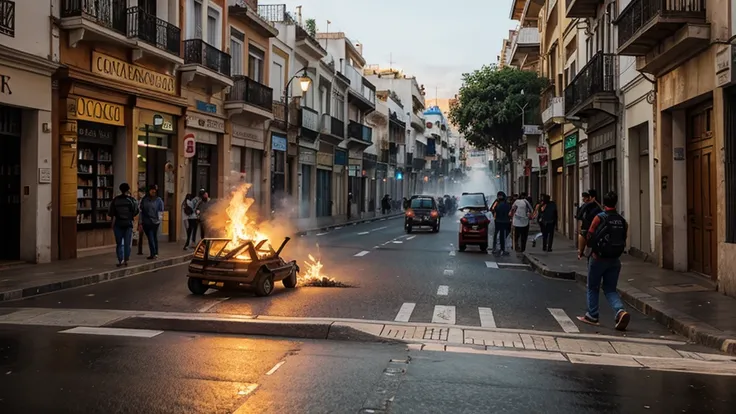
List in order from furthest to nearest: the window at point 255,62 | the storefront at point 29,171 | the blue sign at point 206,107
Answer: the window at point 255,62
the blue sign at point 206,107
the storefront at point 29,171

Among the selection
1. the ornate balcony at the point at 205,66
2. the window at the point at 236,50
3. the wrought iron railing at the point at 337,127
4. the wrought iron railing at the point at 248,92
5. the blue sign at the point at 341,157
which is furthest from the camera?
the blue sign at the point at 341,157

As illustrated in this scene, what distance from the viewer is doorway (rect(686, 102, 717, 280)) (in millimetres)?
12688

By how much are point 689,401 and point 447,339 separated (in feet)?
10.0

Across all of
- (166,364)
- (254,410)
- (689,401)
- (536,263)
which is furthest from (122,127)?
(689,401)

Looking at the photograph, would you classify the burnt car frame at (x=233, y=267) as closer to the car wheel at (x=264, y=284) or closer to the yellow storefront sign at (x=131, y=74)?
the car wheel at (x=264, y=284)

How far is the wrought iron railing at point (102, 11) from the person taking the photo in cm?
1611

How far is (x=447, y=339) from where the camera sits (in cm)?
798

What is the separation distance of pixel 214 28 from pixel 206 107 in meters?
3.26

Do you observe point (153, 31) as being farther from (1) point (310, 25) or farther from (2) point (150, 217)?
(1) point (310, 25)

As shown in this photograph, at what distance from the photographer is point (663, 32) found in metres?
13.2

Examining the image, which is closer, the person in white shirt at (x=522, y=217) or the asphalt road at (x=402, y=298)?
the asphalt road at (x=402, y=298)

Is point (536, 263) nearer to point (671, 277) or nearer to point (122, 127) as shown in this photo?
point (671, 277)

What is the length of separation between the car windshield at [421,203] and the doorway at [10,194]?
19485 mm

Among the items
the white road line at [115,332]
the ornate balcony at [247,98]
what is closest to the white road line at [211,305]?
the white road line at [115,332]
